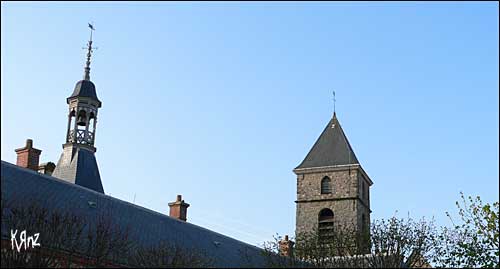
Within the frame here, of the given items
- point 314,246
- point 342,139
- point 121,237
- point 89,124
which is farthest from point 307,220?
point 121,237

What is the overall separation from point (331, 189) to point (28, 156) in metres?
18.1

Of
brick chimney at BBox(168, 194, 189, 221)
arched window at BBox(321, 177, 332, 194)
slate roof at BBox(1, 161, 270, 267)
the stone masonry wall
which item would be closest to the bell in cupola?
brick chimney at BBox(168, 194, 189, 221)

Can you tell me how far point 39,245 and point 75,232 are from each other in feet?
9.72

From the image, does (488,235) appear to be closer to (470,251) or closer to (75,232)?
(470,251)

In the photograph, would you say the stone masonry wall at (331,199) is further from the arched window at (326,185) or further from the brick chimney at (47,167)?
the brick chimney at (47,167)

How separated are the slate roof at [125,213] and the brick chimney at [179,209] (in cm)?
377

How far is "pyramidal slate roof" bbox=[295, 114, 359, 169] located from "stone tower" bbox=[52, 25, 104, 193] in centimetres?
1346

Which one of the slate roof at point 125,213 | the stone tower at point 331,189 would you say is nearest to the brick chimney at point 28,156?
the slate roof at point 125,213

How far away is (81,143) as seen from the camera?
137 feet

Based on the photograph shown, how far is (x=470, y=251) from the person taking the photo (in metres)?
29.2

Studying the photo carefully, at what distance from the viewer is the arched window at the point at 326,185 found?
48.4 metres

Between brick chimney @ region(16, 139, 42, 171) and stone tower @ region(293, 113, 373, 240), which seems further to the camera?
stone tower @ region(293, 113, 373, 240)

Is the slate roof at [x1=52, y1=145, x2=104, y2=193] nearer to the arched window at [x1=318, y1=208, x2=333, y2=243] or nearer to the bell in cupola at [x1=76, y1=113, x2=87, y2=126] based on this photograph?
the bell in cupola at [x1=76, y1=113, x2=87, y2=126]

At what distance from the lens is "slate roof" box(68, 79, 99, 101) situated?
43156mm
